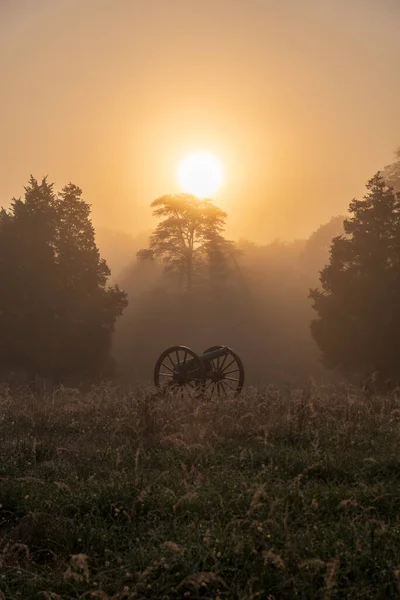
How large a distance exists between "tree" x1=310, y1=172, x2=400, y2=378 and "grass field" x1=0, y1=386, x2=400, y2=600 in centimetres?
1622

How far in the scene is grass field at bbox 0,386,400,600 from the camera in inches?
134

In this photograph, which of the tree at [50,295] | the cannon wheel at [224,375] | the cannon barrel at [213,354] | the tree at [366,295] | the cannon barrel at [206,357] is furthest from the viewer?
the tree at [50,295]

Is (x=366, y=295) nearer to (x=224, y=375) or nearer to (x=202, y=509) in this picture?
(x=224, y=375)

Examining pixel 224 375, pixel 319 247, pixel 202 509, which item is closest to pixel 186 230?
pixel 319 247

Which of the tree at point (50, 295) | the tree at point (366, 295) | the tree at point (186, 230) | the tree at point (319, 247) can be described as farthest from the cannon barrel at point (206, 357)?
the tree at point (319, 247)

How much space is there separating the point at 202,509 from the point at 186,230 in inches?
1455

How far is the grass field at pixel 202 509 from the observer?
3396mm

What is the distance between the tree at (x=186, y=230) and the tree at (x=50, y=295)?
42.6 ft

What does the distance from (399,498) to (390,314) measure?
65.8 ft

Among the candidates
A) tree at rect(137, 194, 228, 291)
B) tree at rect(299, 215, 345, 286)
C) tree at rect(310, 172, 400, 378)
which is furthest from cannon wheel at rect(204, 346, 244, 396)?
tree at rect(299, 215, 345, 286)

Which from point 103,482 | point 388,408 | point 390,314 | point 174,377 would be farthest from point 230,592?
point 390,314

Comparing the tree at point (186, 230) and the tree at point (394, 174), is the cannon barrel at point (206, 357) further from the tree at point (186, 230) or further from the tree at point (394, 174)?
the tree at point (394, 174)

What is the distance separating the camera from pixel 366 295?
23703 mm

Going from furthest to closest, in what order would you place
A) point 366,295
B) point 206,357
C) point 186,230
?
point 186,230, point 366,295, point 206,357
